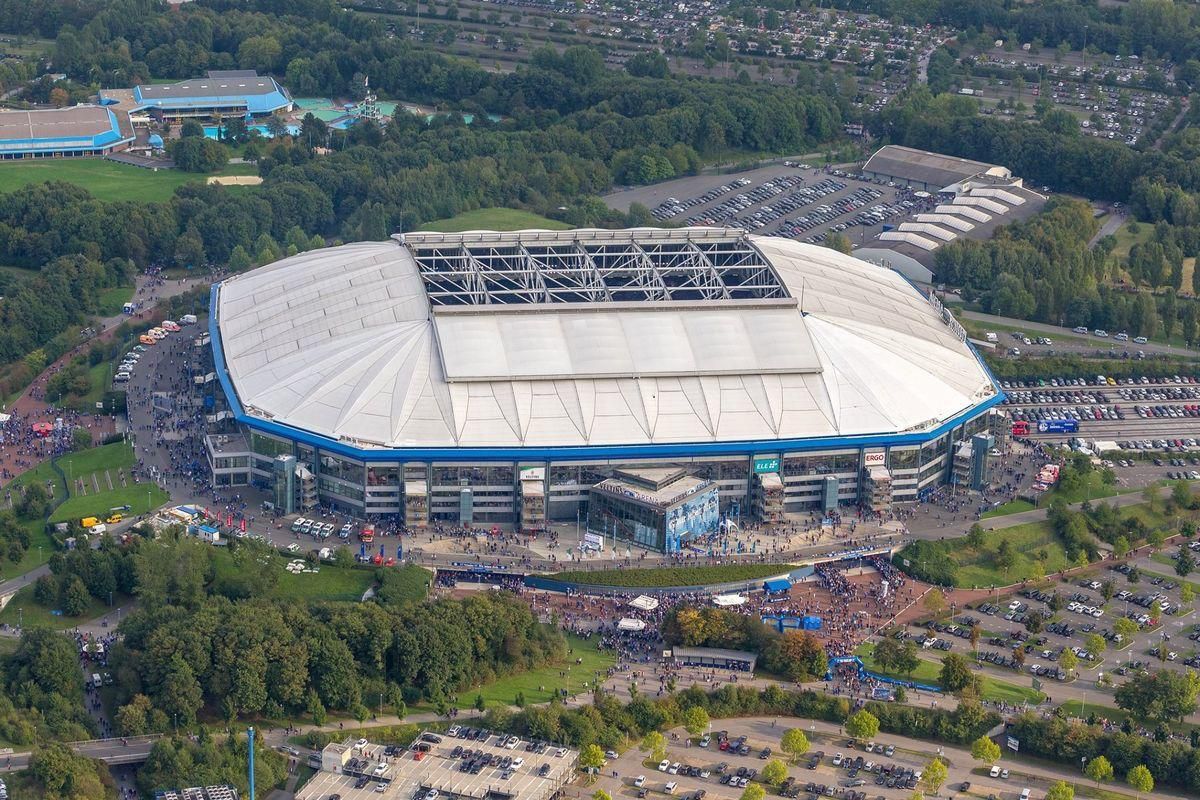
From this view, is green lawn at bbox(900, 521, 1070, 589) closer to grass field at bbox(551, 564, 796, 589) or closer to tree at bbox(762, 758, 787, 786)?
grass field at bbox(551, 564, 796, 589)

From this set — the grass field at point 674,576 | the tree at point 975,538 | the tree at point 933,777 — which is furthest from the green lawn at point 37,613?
the tree at point 975,538

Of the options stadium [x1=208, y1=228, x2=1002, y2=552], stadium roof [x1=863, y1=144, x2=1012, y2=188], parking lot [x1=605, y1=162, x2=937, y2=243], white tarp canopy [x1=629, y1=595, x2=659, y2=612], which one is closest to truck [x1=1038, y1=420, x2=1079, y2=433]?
stadium [x1=208, y1=228, x2=1002, y2=552]

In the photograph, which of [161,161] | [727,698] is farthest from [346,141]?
[727,698]

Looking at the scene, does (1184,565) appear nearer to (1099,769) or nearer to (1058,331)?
(1099,769)

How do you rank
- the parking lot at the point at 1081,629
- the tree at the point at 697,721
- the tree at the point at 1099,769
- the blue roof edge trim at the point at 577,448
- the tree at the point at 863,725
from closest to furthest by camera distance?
the tree at the point at 1099,769 < the tree at the point at 863,725 < the tree at the point at 697,721 < the parking lot at the point at 1081,629 < the blue roof edge trim at the point at 577,448

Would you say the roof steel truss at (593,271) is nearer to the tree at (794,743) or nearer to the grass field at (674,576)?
the grass field at (674,576)

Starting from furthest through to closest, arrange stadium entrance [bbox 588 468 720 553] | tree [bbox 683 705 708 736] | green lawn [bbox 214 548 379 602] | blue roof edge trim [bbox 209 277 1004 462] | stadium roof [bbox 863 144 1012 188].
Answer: stadium roof [bbox 863 144 1012 188] → blue roof edge trim [bbox 209 277 1004 462] → stadium entrance [bbox 588 468 720 553] → green lawn [bbox 214 548 379 602] → tree [bbox 683 705 708 736]
